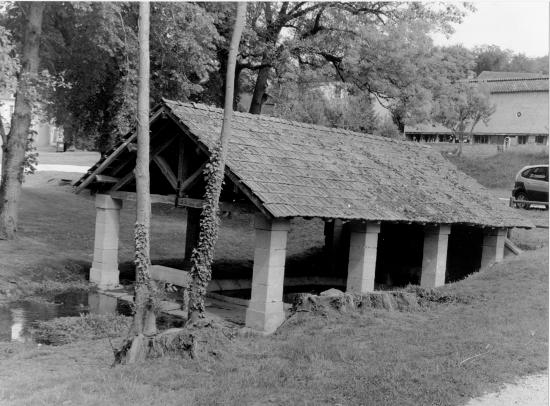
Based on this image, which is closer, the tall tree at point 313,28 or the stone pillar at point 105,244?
the stone pillar at point 105,244

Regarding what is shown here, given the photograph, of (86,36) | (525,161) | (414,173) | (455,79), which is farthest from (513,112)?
(86,36)

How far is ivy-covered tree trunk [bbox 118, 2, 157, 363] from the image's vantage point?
9398mm

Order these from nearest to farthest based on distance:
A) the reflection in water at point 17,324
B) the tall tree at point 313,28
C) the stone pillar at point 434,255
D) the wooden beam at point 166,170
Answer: the reflection in water at point 17,324 < the wooden beam at point 166,170 < the stone pillar at point 434,255 < the tall tree at point 313,28

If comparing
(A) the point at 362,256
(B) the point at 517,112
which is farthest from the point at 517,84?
(A) the point at 362,256

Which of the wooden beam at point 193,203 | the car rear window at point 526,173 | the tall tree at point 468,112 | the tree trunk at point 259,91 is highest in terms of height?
the tall tree at point 468,112

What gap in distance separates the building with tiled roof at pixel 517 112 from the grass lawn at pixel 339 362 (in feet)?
100

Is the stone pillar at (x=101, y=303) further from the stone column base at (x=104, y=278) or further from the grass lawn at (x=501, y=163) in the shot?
the grass lawn at (x=501, y=163)

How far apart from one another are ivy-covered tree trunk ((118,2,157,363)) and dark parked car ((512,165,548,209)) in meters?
20.3

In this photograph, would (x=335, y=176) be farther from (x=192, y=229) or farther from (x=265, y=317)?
(x=192, y=229)

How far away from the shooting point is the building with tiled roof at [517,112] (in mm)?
41219

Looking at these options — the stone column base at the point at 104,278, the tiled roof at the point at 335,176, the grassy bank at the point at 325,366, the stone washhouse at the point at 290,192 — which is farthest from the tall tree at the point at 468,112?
the grassy bank at the point at 325,366

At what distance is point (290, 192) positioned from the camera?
40.4 ft

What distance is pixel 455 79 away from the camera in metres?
30.1

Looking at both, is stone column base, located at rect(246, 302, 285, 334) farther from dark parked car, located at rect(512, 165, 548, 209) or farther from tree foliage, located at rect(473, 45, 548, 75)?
tree foliage, located at rect(473, 45, 548, 75)
